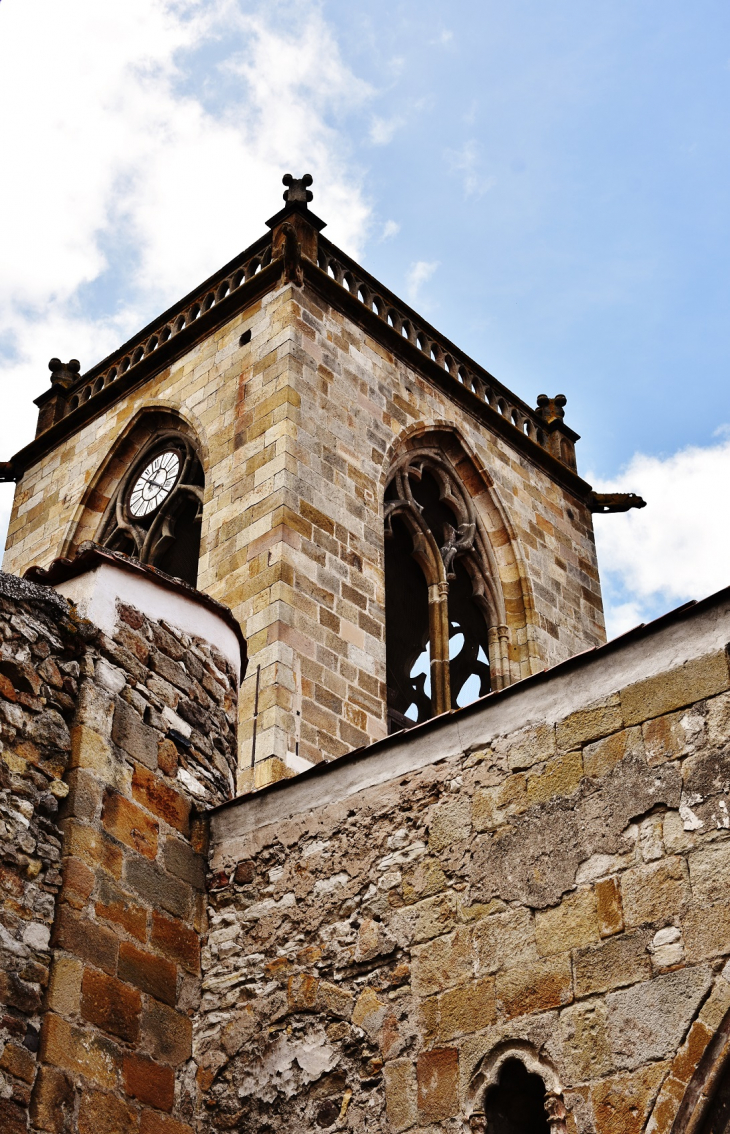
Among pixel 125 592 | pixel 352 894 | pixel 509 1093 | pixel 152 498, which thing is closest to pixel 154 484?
pixel 152 498

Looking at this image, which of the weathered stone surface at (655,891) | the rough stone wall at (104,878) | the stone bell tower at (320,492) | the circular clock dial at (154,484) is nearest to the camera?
the weathered stone surface at (655,891)

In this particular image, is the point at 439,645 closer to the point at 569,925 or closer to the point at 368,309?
the point at 368,309

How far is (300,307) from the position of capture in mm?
12828

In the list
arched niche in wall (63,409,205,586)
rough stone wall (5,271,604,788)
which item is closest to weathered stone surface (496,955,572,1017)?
rough stone wall (5,271,604,788)

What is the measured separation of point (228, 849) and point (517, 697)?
5.07ft

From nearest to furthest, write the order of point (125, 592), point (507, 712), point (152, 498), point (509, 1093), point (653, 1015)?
1. point (653, 1015)
2. point (509, 1093)
3. point (507, 712)
4. point (125, 592)
5. point (152, 498)

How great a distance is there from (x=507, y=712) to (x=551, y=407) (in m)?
10.9

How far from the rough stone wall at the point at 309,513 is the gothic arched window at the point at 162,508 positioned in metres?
0.32

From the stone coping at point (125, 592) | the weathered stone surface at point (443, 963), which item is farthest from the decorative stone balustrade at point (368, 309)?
the weathered stone surface at point (443, 963)

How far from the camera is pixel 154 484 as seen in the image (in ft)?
44.8

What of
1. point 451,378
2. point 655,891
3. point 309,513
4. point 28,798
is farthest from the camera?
point 451,378

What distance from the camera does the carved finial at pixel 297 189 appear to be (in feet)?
44.5

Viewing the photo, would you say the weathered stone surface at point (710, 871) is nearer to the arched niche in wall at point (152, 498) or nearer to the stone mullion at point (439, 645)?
the stone mullion at point (439, 645)

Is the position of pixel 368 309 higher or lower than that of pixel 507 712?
higher
